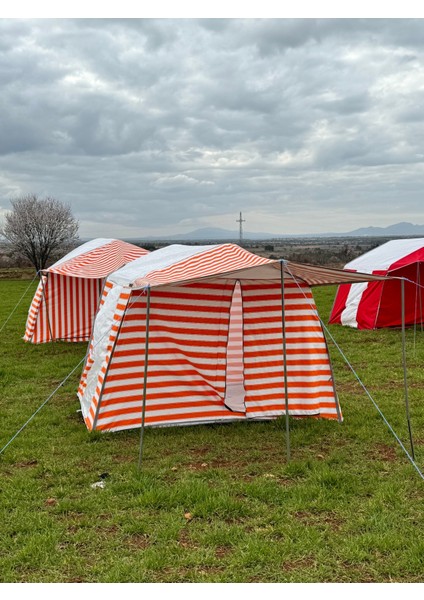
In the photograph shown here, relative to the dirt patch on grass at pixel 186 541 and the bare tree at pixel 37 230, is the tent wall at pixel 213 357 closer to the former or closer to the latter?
the dirt patch on grass at pixel 186 541

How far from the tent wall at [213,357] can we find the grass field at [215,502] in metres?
0.22

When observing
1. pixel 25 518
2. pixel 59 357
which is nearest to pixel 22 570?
pixel 25 518

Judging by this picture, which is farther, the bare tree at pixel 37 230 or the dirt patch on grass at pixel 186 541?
the bare tree at pixel 37 230

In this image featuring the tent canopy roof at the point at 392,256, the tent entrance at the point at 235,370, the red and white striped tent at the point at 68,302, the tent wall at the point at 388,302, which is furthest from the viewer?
the tent wall at the point at 388,302

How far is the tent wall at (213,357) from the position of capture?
6.30 metres

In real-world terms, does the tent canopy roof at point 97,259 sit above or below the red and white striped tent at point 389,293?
above

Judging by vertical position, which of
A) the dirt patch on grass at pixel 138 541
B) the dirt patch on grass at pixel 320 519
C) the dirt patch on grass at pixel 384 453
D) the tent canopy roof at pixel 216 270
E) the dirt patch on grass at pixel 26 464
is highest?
the tent canopy roof at pixel 216 270

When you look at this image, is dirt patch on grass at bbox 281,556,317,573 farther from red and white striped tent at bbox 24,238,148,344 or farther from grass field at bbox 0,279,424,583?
red and white striped tent at bbox 24,238,148,344

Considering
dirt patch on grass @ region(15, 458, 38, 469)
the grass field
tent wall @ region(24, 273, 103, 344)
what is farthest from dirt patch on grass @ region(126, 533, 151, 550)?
tent wall @ region(24, 273, 103, 344)

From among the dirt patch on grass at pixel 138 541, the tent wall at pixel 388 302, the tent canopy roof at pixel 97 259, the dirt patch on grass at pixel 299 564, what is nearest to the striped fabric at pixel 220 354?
the dirt patch on grass at pixel 138 541

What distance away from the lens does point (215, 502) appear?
15.1 feet

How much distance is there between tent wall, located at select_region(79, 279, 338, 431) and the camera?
630 centimetres

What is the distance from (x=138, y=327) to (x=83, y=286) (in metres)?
6.79

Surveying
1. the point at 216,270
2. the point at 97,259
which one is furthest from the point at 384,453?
the point at 97,259
